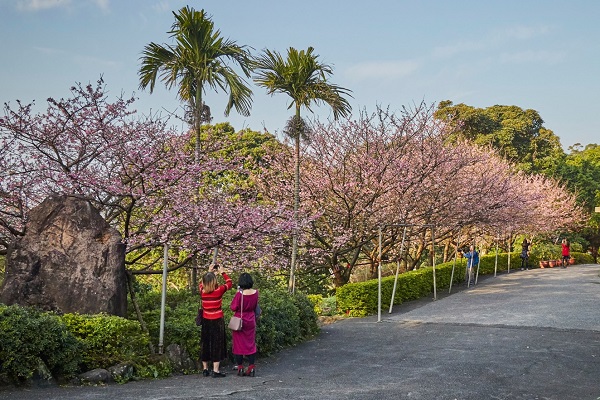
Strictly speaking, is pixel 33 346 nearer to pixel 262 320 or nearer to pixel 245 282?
pixel 245 282

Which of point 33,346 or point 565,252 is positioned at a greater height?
point 565,252

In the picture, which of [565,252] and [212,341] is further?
[565,252]

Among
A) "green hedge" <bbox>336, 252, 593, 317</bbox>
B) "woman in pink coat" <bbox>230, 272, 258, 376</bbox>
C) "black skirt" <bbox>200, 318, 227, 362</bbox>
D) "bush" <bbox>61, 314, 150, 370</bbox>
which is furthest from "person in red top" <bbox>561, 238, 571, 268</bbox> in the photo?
"bush" <bbox>61, 314, 150, 370</bbox>

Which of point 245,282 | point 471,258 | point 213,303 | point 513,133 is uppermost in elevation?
point 513,133

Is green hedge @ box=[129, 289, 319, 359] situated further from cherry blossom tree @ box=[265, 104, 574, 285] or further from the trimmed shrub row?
cherry blossom tree @ box=[265, 104, 574, 285]

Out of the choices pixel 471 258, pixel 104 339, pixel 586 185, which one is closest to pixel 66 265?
pixel 104 339

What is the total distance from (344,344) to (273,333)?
77.2 inches

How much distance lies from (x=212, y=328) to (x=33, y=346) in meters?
2.35

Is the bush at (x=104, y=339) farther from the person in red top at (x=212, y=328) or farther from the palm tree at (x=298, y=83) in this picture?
the palm tree at (x=298, y=83)

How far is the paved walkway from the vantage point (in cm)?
706

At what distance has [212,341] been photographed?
323 inches

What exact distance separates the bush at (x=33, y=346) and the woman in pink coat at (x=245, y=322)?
2.16m

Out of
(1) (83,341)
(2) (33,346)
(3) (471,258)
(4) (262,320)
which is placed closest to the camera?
(2) (33,346)

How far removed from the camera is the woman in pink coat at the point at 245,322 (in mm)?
8398
